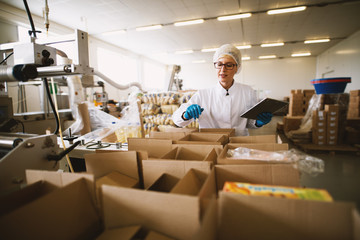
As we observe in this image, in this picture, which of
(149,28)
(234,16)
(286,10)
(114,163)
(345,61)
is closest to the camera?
(114,163)

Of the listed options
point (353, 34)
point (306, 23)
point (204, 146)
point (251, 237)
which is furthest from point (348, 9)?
point (251, 237)

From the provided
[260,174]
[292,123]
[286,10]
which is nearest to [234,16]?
[286,10]

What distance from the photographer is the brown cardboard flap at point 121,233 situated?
54 cm

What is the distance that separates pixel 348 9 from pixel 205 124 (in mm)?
5923

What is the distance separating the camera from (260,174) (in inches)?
26.8

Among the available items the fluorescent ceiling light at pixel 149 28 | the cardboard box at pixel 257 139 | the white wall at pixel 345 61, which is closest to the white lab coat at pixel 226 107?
the cardboard box at pixel 257 139

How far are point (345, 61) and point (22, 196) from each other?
987 cm

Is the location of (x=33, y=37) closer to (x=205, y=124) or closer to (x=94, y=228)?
(x=94, y=228)

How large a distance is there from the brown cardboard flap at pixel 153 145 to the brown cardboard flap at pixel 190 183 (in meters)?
0.35

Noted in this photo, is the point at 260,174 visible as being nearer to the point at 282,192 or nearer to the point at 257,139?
the point at 282,192

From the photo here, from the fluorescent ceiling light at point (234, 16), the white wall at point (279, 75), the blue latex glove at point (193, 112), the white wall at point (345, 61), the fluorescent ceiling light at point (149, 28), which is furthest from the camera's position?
the white wall at point (279, 75)

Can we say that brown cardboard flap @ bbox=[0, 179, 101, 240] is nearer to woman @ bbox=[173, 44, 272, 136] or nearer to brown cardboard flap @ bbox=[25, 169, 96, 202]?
brown cardboard flap @ bbox=[25, 169, 96, 202]

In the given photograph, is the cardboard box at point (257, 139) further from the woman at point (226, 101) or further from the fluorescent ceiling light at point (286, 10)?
the fluorescent ceiling light at point (286, 10)

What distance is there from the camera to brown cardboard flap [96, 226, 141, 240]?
54cm
